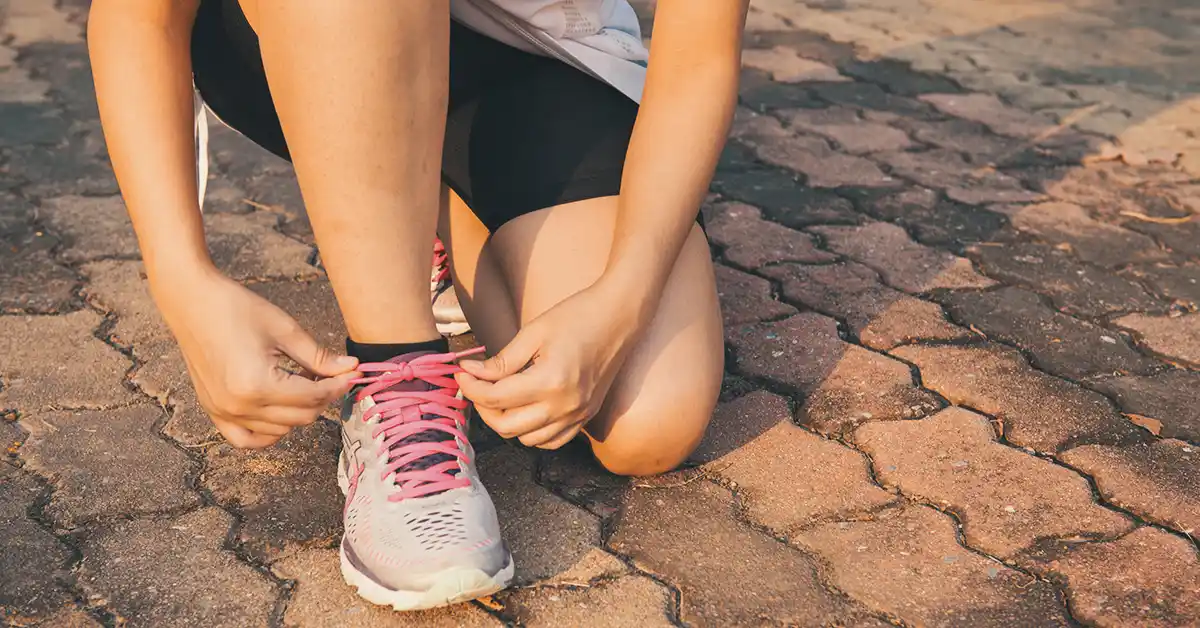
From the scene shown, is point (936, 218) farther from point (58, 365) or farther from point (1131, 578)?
point (58, 365)

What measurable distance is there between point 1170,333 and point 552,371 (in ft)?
4.06

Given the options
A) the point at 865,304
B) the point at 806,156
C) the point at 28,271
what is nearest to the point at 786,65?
the point at 806,156

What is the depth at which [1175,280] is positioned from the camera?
2377 millimetres

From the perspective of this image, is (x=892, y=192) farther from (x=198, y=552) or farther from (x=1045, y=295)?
(x=198, y=552)

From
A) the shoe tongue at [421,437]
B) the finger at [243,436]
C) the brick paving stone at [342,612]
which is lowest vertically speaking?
the brick paving stone at [342,612]

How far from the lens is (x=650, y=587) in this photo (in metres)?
1.44

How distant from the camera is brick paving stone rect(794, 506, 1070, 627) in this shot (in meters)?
1.41

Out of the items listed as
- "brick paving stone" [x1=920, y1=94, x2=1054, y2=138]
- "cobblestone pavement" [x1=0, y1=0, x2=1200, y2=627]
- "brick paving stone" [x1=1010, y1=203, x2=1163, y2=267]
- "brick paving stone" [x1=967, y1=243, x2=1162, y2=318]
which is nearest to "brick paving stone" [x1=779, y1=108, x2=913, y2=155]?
"cobblestone pavement" [x1=0, y1=0, x2=1200, y2=627]

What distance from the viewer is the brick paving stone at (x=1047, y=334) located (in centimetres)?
202

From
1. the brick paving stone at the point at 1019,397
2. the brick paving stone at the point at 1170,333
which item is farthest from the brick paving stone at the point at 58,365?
the brick paving stone at the point at 1170,333

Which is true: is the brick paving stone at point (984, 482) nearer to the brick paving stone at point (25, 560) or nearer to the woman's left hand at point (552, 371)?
the woman's left hand at point (552, 371)

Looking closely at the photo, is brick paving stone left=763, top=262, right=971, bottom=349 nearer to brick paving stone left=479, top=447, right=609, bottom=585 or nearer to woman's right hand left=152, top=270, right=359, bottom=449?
brick paving stone left=479, top=447, right=609, bottom=585

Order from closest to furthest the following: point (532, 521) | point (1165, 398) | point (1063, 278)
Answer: point (532, 521) < point (1165, 398) < point (1063, 278)

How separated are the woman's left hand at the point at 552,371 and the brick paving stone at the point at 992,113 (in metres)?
2.09
